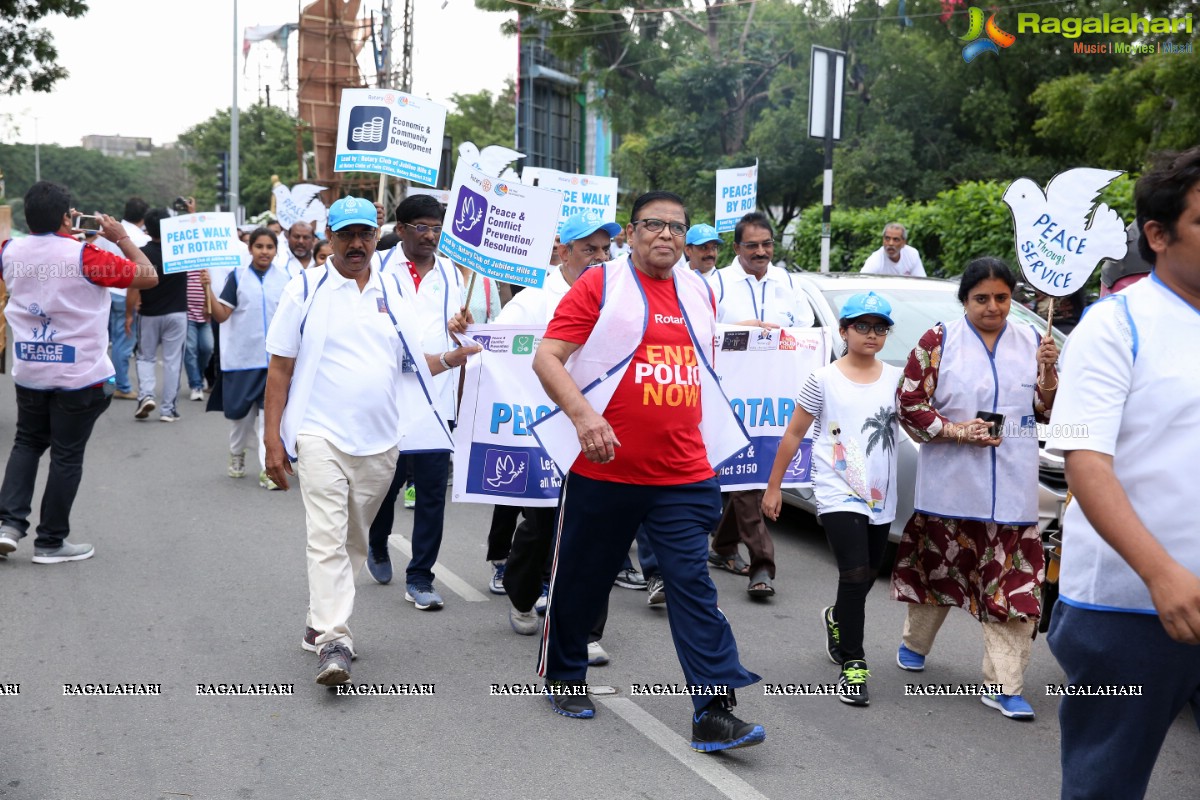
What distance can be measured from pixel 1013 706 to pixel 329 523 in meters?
2.85

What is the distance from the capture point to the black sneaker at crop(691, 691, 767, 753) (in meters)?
4.45

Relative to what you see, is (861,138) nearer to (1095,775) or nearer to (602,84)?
(602,84)

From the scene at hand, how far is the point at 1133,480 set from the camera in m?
2.74

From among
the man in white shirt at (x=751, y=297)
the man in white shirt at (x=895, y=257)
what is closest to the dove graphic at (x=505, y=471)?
the man in white shirt at (x=751, y=297)

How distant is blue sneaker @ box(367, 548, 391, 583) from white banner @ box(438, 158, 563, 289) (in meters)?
1.87

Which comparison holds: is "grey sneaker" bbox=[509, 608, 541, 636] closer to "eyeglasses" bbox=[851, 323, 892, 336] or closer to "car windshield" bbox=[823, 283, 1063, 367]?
"eyeglasses" bbox=[851, 323, 892, 336]

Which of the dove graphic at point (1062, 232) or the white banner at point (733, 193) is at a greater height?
the white banner at point (733, 193)

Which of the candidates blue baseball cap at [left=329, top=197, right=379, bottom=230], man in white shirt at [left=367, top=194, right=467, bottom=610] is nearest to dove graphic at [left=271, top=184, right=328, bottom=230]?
man in white shirt at [left=367, top=194, right=467, bottom=610]

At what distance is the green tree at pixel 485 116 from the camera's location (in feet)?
196

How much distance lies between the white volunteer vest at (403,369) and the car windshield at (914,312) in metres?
3.13

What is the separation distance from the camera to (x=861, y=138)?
1139 inches

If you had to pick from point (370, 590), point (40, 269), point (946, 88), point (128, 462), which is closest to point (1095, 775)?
point (370, 590)

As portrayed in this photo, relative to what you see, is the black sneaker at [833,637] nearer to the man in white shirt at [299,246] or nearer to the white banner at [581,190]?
the white banner at [581,190]

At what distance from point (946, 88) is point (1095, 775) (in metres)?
26.8
